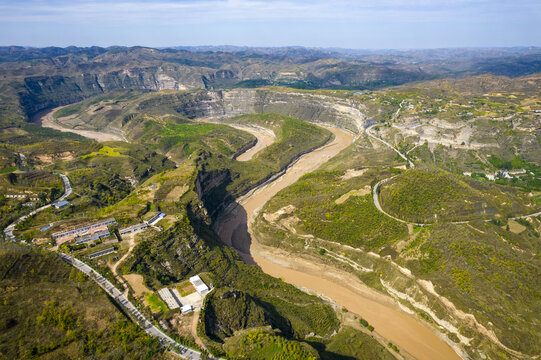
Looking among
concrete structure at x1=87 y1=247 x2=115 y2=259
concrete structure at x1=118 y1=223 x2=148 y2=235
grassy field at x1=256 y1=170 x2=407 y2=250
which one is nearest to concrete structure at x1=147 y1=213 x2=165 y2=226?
concrete structure at x1=118 y1=223 x2=148 y2=235

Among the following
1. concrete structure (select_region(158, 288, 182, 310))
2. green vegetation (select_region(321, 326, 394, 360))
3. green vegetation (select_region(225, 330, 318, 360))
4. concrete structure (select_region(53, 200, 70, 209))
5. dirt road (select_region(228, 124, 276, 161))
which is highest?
concrete structure (select_region(53, 200, 70, 209))

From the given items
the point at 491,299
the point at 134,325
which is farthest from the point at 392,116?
the point at 134,325

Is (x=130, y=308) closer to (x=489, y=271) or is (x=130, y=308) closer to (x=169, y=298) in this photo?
(x=169, y=298)

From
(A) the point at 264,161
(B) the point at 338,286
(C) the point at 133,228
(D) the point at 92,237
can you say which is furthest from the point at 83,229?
(A) the point at 264,161

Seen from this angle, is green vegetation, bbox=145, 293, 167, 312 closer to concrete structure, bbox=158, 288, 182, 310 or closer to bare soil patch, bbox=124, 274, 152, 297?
concrete structure, bbox=158, 288, 182, 310

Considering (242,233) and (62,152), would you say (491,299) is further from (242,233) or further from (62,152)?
(62,152)

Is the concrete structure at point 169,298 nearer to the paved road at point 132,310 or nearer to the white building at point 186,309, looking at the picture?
the white building at point 186,309

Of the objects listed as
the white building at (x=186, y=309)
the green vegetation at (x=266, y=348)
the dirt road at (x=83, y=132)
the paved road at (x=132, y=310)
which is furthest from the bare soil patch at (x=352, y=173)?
the dirt road at (x=83, y=132)

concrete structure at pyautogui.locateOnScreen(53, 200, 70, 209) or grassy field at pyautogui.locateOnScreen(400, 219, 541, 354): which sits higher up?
concrete structure at pyautogui.locateOnScreen(53, 200, 70, 209)
